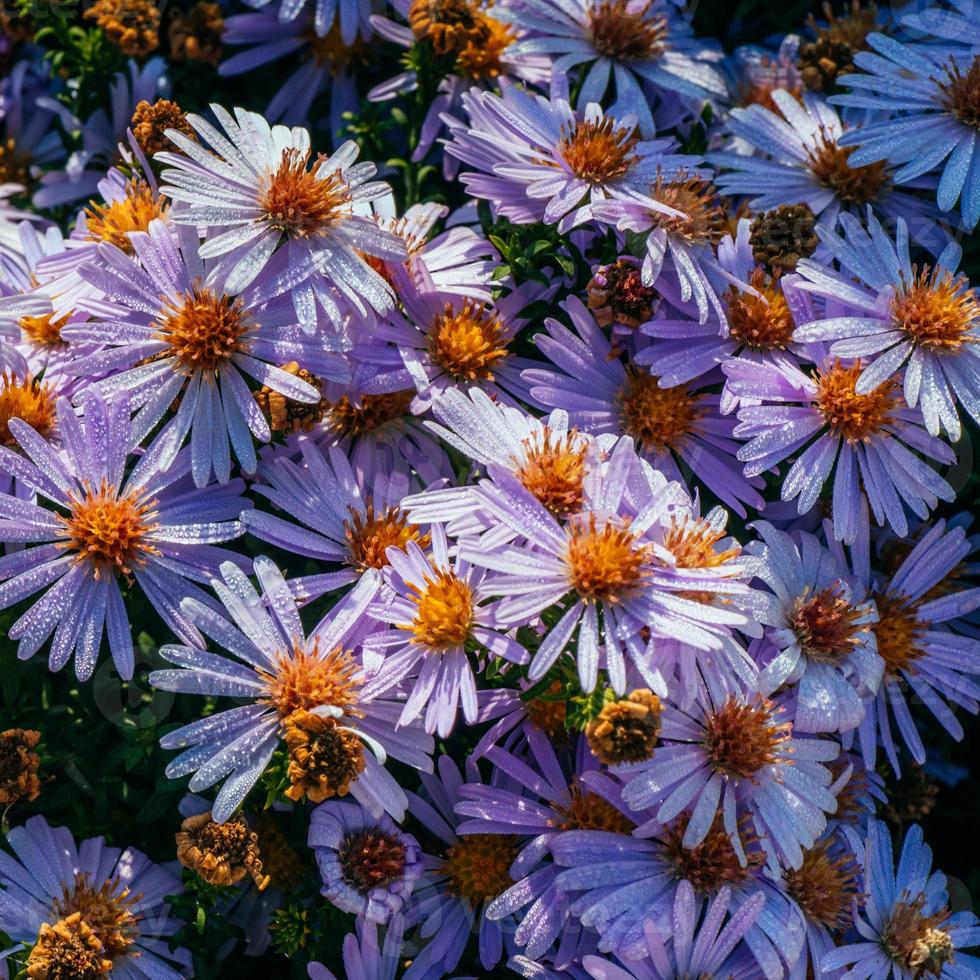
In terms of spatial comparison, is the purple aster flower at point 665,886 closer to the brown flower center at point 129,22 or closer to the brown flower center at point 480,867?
the brown flower center at point 480,867

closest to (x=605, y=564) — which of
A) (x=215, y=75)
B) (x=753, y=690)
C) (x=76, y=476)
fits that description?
(x=753, y=690)

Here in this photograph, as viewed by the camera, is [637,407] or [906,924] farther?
[637,407]

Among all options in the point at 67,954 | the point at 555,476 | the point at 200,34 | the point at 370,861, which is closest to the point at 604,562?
the point at 555,476

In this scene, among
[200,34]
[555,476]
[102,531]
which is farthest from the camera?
[200,34]

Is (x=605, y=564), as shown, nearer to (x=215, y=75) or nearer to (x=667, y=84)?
(x=667, y=84)

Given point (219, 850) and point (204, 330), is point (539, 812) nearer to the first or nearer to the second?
point (219, 850)

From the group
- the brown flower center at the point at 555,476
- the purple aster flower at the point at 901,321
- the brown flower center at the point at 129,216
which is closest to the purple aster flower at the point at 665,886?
the brown flower center at the point at 555,476
